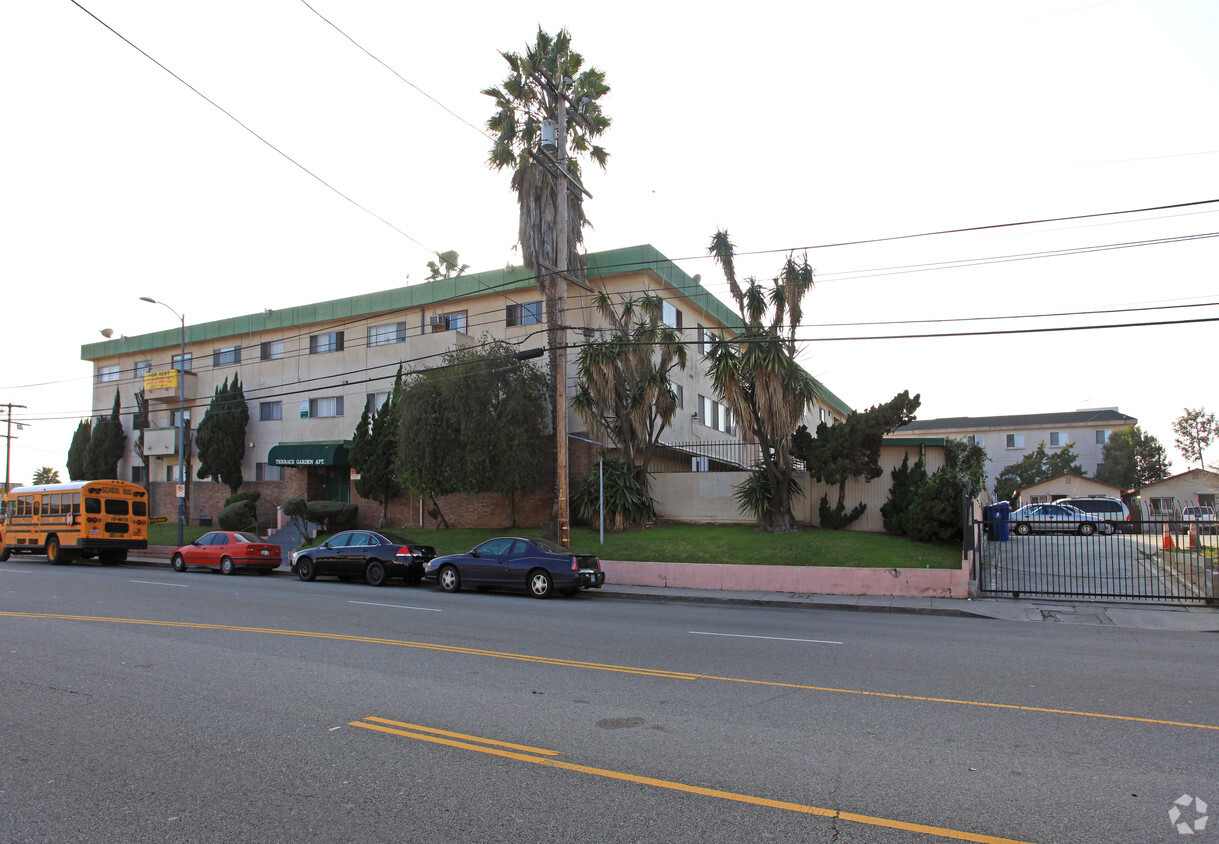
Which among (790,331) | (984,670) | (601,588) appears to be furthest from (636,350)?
(984,670)

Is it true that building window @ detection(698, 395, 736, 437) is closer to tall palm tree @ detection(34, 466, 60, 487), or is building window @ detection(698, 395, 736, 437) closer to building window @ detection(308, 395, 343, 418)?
building window @ detection(308, 395, 343, 418)

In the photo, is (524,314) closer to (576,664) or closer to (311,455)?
(311,455)

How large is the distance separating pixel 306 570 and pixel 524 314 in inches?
534

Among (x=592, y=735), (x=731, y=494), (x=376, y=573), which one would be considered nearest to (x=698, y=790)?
(x=592, y=735)

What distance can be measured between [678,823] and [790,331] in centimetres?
1925

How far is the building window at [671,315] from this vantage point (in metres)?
30.9

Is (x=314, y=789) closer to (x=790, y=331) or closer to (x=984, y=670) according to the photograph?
(x=984, y=670)

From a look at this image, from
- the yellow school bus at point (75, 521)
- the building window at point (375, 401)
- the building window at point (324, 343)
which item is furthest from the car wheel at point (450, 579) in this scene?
the building window at point (324, 343)

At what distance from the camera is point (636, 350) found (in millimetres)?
25359

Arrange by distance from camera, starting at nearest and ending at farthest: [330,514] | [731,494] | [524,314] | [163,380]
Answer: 1. [731,494]
2. [524,314]
3. [330,514]
4. [163,380]

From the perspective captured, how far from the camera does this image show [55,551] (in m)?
27.7

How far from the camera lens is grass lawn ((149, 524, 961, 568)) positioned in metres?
19.7

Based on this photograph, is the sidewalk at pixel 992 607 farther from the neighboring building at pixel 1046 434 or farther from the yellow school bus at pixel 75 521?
the neighboring building at pixel 1046 434

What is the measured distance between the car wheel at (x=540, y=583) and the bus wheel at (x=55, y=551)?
→ 20.2 meters
